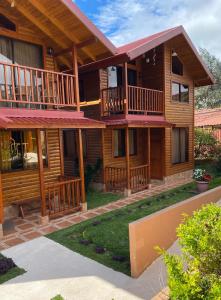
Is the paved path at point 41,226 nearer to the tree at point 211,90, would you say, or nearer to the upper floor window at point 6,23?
the upper floor window at point 6,23

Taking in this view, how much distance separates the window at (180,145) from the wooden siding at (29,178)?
6697 mm

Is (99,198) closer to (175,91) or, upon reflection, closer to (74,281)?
(74,281)

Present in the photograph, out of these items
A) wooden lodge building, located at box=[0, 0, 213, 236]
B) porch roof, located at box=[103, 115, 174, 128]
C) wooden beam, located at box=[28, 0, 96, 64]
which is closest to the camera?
wooden beam, located at box=[28, 0, 96, 64]

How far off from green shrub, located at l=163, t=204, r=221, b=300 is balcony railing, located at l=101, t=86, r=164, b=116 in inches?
290

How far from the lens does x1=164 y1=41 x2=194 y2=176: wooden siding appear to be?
11977mm

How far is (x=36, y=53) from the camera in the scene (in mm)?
8375

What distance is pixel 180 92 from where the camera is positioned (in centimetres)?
1325

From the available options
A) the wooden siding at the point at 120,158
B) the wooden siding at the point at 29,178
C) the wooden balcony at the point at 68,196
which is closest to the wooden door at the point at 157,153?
the wooden siding at the point at 120,158

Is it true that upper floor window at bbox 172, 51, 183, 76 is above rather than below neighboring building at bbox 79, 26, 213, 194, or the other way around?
above

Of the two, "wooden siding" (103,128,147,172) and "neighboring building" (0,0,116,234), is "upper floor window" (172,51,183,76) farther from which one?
"neighboring building" (0,0,116,234)

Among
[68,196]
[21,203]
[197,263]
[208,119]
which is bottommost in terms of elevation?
[21,203]

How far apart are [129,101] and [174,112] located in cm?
345

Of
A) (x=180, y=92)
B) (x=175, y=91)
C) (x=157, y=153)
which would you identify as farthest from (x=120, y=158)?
(x=180, y=92)

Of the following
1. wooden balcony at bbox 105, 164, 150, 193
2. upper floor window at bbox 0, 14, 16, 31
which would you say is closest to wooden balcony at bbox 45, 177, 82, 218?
wooden balcony at bbox 105, 164, 150, 193
